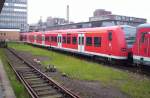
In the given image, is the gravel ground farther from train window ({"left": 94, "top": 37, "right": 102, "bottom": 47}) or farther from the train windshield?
train window ({"left": 94, "top": 37, "right": 102, "bottom": 47})

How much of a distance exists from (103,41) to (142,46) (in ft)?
17.8

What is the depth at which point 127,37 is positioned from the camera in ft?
64.0

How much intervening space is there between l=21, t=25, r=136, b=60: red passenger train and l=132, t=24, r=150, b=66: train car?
2.45 metres

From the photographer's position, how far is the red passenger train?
19.3 meters

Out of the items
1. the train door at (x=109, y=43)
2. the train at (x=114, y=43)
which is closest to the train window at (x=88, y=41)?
the train at (x=114, y=43)

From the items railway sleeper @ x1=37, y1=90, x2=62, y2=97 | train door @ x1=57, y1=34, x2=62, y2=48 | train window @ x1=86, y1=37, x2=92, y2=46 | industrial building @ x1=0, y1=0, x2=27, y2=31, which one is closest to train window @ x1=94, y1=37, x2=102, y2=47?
train window @ x1=86, y1=37, x2=92, y2=46

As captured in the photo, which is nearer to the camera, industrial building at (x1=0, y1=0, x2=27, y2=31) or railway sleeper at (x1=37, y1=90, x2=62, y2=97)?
railway sleeper at (x1=37, y1=90, x2=62, y2=97)

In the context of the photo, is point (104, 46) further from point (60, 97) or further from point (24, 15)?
point (24, 15)

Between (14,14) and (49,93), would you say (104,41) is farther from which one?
(14,14)

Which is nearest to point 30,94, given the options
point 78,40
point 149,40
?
point 149,40

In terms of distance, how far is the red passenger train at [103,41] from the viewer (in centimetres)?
1930

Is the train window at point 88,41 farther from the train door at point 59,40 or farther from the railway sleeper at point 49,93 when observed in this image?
the railway sleeper at point 49,93

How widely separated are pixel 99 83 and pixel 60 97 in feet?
11.5

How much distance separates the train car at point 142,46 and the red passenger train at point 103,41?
2450 mm
